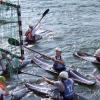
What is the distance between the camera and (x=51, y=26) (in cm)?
3625

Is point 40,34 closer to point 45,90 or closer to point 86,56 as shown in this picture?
point 86,56

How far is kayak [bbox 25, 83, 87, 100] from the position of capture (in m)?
20.6

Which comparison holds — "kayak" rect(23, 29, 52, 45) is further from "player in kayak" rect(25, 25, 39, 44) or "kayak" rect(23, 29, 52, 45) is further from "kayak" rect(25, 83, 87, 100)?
"kayak" rect(25, 83, 87, 100)

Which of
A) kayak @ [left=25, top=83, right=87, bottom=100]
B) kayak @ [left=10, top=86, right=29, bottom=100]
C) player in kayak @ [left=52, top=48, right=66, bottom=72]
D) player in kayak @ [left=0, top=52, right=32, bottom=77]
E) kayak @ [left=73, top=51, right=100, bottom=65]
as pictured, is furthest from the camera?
kayak @ [left=73, top=51, right=100, bottom=65]

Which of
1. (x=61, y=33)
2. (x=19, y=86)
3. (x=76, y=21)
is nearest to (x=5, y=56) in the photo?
(x=19, y=86)

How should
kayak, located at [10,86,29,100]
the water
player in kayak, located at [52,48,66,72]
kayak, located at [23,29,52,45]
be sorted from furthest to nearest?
1. kayak, located at [23,29,52,45]
2. the water
3. player in kayak, located at [52,48,66,72]
4. kayak, located at [10,86,29,100]

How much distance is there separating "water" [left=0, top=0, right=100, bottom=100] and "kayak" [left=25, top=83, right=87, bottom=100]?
0.45 metres

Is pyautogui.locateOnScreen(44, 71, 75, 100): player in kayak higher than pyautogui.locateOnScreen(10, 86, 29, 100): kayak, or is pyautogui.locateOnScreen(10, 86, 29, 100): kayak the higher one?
pyautogui.locateOnScreen(44, 71, 75, 100): player in kayak

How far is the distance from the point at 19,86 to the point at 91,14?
18843 millimetres

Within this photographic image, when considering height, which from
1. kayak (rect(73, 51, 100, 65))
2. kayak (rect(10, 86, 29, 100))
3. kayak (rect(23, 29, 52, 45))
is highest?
kayak (rect(23, 29, 52, 45))

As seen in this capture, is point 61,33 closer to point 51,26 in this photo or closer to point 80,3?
point 51,26

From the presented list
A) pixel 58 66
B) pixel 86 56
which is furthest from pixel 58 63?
pixel 86 56

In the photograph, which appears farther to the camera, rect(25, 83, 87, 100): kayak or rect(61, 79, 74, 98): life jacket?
rect(25, 83, 87, 100): kayak

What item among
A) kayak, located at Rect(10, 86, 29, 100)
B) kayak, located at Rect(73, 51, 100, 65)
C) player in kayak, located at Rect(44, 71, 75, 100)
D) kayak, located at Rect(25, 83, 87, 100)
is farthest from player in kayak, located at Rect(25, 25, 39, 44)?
player in kayak, located at Rect(44, 71, 75, 100)
